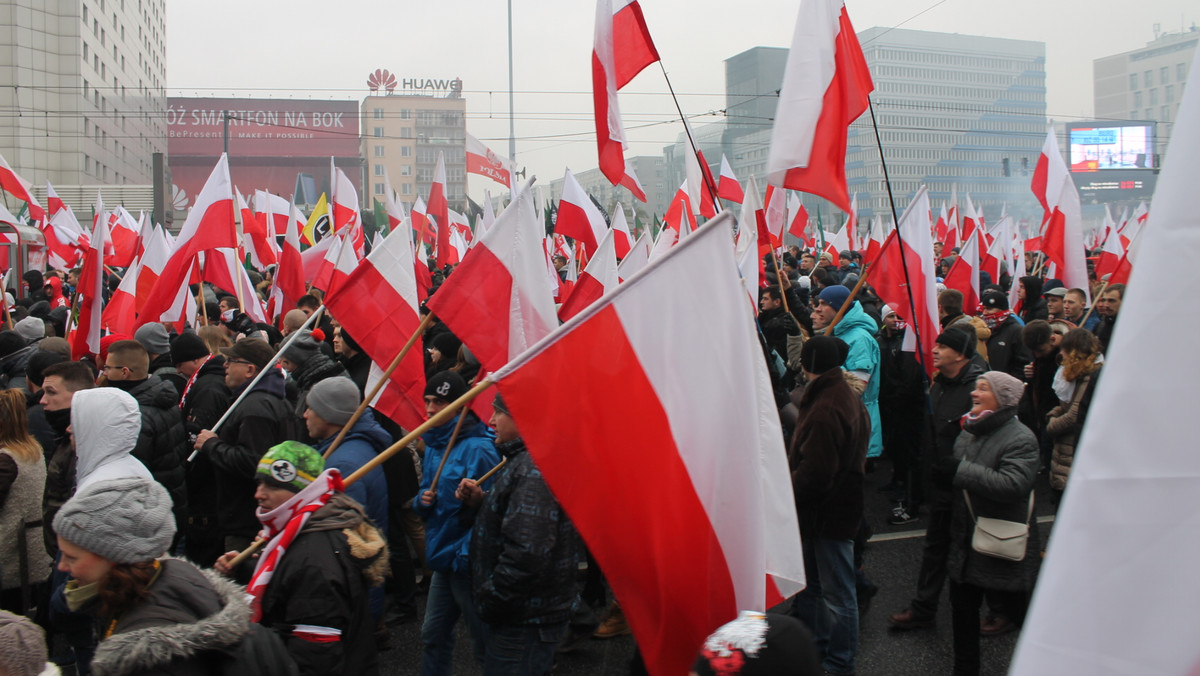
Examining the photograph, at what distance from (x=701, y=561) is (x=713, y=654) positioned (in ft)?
2.08

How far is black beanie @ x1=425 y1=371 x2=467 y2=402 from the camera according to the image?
4047mm

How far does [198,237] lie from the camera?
7.17 m

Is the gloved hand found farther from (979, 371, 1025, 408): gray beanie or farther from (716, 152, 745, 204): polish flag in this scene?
(716, 152, 745, 204): polish flag

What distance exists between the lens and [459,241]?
16.9 meters

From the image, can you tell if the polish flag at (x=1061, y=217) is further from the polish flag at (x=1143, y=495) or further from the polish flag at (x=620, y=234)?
the polish flag at (x=1143, y=495)

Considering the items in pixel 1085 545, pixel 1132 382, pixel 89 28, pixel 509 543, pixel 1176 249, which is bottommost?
pixel 509 543

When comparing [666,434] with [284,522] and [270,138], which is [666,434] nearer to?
[284,522]

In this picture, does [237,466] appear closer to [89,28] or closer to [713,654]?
[713,654]

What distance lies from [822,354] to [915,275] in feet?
8.02

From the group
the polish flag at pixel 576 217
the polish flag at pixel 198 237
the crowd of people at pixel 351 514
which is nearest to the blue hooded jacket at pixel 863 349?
the crowd of people at pixel 351 514

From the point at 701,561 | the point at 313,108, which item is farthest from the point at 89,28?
the point at 701,561

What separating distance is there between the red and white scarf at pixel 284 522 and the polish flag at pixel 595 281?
3180 millimetres

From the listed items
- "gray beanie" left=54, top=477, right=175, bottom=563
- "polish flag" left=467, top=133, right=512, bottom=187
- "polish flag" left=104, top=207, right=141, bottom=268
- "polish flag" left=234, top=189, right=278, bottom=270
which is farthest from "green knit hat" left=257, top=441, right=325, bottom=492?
"polish flag" left=467, top=133, right=512, bottom=187

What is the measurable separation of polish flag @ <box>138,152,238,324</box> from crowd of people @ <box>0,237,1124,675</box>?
0.52 metres
